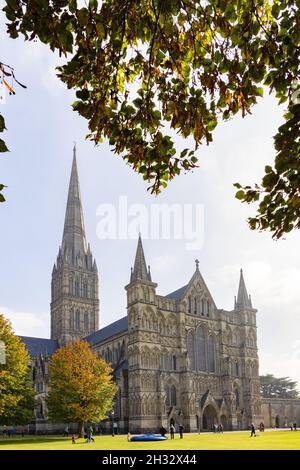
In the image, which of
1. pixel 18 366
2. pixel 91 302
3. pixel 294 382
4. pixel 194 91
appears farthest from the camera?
pixel 294 382

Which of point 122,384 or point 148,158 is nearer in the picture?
point 148,158

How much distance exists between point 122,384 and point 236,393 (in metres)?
17.8

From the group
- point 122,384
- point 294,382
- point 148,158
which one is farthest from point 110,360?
point 148,158

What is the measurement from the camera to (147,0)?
6.02 m

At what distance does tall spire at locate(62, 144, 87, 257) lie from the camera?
91125mm

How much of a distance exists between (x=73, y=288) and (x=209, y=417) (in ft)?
124

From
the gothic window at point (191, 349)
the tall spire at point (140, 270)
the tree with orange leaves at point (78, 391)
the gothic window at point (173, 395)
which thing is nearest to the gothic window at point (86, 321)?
the gothic window at point (191, 349)

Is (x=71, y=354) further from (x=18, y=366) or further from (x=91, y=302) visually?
(x=91, y=302)

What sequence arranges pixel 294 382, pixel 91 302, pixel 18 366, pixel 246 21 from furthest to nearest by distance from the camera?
pixel 294 382 < pixel 91 302 < pixel 18 366 < pixel 246 21

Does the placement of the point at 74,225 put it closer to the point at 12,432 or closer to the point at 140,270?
the point at 140,270

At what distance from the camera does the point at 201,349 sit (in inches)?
2462

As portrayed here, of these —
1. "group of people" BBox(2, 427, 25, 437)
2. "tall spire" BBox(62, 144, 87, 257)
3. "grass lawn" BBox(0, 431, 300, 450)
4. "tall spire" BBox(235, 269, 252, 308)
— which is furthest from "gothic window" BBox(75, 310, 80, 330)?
"grass lawn" BBox(0, 431, 300, 450)

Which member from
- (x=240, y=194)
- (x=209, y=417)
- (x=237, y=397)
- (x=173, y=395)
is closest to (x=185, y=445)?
(x=240, y=194)

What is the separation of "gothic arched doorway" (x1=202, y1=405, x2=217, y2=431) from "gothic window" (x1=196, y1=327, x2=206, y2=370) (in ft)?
16.6
